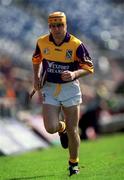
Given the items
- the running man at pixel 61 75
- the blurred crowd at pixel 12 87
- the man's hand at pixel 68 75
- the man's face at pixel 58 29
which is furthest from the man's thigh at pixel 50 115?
the blurred crowd at pixel 12 87

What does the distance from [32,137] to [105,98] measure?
507 centimetres

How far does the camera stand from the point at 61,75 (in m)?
8.90

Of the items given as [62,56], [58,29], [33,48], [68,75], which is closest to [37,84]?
[62,56]

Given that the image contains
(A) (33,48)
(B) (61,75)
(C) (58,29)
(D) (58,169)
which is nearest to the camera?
(C) (58,29)

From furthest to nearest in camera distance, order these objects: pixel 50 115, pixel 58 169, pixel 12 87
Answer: pixel 12 87
pixel 58 169
pixel 50 115

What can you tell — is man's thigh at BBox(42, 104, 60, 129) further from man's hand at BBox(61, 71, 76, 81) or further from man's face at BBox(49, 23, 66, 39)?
man's face at BBox(49, 23, 66, 39)

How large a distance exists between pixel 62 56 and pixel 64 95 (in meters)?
0.51

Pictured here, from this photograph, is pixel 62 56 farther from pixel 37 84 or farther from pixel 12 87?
pixel 12 87

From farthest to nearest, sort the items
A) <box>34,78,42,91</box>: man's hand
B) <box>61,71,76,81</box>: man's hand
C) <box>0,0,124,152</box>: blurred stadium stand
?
1. <box>0,0,124,152</box>: blurred stadium stand
2. <box>34,78,42,91</box>: man's hand
3. <box>61,71,76,81</box>: man's hand

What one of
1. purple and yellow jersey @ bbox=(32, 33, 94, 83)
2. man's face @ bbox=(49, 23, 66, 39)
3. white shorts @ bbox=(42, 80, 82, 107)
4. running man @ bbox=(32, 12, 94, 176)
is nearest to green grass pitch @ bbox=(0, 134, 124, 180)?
running man @ bbox=(32, 12, 94, 176)

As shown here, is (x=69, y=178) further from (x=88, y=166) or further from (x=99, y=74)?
(x=99, y=74)

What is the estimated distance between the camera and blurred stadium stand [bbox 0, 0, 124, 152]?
18.8 meters

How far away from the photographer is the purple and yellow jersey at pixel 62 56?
29.2 ft

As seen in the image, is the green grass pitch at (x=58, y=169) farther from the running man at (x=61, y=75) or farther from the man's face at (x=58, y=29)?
the man's face at (x=58, y=29)
